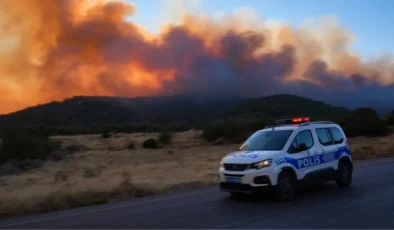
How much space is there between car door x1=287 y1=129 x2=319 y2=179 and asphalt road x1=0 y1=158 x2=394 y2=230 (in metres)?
0.73

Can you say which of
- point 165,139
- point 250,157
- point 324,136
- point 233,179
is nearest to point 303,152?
point 324,136

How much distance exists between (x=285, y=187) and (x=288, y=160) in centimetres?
67

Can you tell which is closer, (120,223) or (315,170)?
(120,223)

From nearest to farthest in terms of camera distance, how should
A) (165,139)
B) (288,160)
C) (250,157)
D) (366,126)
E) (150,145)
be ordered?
(250,157), (288,160), (150,145), (165,139), (366,126)

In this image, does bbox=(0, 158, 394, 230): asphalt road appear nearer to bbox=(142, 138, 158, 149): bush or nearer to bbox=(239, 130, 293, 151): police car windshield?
bbox=(239, 130, 293, 151): police car windshield

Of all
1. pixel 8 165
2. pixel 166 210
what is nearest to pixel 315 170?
pixel 166 210

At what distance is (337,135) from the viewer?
44.3 ft

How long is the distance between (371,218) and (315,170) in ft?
10.9

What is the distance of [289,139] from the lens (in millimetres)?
11578

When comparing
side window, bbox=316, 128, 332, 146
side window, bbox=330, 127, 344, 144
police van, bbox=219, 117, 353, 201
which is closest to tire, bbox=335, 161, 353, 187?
police van, bbox=219, 117, 353, 201

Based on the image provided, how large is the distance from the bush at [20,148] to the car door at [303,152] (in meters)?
27.5

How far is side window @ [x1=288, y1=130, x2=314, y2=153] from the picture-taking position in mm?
11555

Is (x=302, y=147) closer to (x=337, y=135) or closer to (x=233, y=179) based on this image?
(x=233, y=179)

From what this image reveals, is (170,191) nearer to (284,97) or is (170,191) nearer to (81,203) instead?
(81,203)
